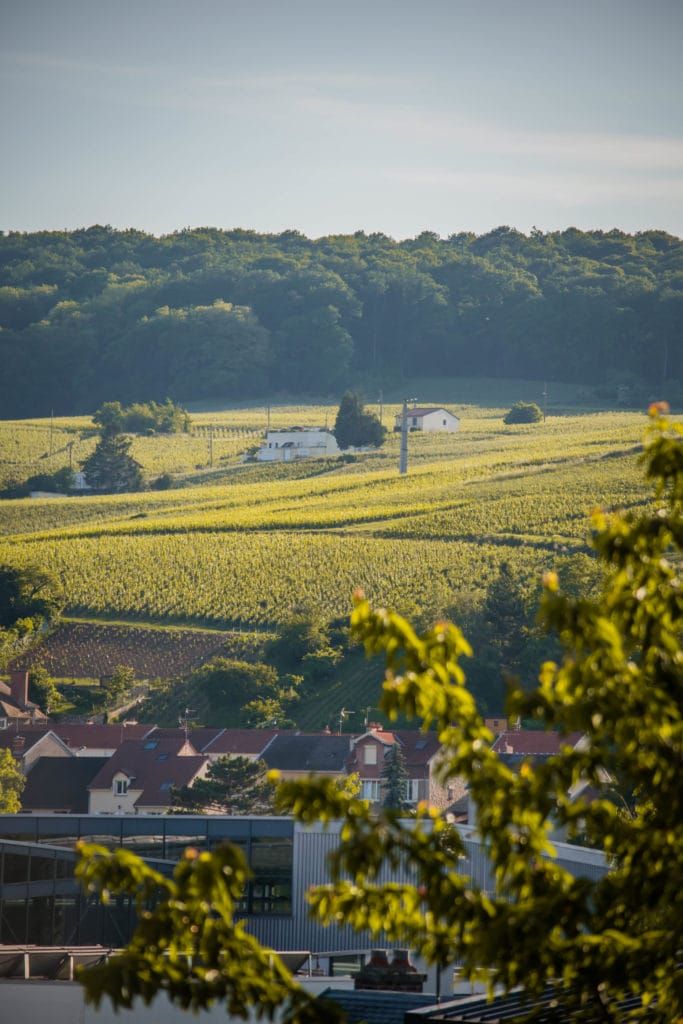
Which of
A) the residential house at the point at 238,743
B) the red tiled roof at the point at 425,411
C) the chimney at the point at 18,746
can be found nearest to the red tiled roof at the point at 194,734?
the residential house at the point at 238,743

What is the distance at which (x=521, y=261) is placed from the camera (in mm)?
183375

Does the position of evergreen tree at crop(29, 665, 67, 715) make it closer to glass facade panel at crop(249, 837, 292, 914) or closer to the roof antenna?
the roof antenna

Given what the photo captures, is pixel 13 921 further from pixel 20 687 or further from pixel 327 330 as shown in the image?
pixel 327 330

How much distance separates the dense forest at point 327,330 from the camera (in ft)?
495

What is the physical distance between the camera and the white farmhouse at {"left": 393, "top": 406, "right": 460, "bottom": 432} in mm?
122500

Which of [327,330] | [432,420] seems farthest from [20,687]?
[327,330]

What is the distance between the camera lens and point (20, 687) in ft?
193

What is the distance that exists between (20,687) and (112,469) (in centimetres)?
5288

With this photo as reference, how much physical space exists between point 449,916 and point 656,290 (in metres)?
156

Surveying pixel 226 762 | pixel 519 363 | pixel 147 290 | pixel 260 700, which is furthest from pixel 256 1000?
pixel 147 290

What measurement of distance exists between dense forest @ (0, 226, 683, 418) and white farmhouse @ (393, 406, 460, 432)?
25435 millimetres

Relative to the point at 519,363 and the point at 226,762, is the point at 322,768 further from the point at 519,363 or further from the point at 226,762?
the point at 519,363

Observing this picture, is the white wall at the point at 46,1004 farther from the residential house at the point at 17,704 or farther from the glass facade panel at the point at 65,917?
the residential house at the point at 17,704

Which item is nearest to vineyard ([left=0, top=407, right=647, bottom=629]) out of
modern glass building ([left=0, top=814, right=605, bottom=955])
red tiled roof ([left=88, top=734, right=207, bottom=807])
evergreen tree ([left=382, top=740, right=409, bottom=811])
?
evergreen tree ([left=382, top=740, right=409, bottom=811])
